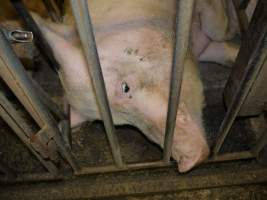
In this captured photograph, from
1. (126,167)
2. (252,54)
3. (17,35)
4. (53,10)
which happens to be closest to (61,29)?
(53,10)

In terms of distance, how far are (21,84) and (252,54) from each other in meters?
0.76

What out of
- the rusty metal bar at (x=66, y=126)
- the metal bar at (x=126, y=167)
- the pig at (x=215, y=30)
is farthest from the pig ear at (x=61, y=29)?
the pig at (x=215, y=30)

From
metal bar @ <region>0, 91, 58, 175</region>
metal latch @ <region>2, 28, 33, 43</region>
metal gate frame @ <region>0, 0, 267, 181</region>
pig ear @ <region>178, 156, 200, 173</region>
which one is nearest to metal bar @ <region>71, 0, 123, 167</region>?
metal gate frame @ <region>0, 0, 267, 181</region>

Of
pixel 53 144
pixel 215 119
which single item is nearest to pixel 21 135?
pixel 53 144

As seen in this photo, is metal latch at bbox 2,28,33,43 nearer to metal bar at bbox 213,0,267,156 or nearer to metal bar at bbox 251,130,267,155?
metal bar at bbox 213,0,267,156

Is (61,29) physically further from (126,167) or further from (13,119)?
(126,167)

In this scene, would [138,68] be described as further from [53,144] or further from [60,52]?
[53,144]

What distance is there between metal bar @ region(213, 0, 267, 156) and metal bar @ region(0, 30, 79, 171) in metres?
0.72

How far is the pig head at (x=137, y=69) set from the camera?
1.42 meters

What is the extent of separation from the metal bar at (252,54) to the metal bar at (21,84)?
0.72 metres

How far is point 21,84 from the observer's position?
42.0 inches

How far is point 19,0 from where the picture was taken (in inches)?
58.2

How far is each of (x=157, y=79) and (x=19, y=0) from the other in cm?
70

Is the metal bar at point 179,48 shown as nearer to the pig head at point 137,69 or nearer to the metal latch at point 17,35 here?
the pig head at point 137,69
